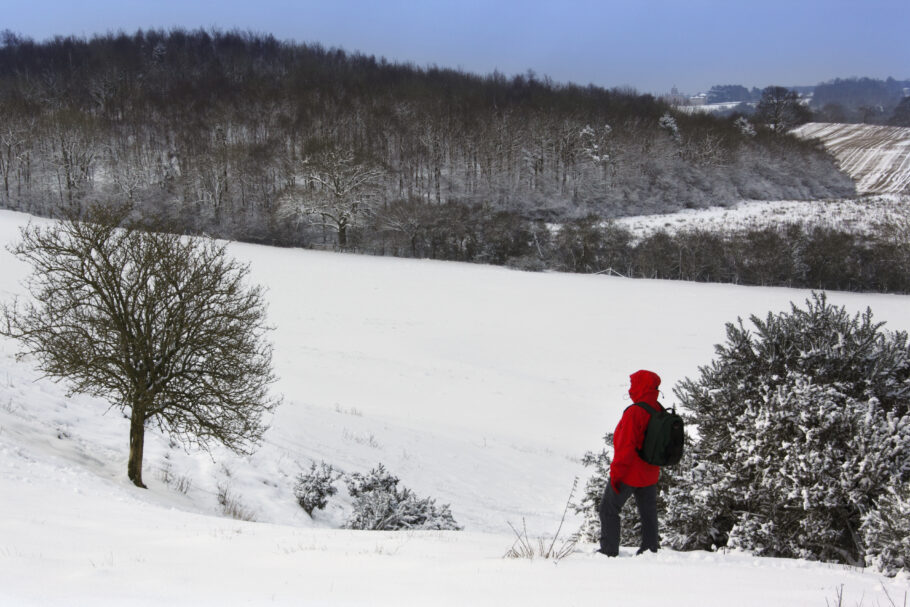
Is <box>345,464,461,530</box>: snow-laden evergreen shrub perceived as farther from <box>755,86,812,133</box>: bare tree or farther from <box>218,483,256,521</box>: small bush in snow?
<box>755,86,812,133</box>: bare tree

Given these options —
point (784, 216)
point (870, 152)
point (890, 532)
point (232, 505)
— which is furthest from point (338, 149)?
point (870, 152)

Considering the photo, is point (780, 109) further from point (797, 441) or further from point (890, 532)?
point (890, 532)

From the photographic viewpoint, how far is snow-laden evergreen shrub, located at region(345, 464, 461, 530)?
912 centimetres

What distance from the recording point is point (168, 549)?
496 cm

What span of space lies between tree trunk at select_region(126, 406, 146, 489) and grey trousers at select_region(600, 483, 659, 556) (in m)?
8.27

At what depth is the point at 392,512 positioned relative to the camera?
9.36 m

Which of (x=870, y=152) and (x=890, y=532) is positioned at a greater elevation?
(x=870, y=152)

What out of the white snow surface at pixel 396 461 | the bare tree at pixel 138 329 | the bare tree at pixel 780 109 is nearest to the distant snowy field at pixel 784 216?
the white snow surface at pixel 396 461

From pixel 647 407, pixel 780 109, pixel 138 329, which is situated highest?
pixel 780 109

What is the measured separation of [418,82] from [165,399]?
112 metres

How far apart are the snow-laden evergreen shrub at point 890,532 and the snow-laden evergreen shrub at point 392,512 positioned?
19.7ft

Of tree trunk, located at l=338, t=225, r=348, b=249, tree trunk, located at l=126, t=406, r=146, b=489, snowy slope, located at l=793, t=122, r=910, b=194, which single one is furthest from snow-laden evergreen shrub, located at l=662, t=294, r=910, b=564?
snowy slope, located at l=793, t=122, r=910, b=194

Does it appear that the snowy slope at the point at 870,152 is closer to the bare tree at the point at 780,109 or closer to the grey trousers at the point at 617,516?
the bare tree at the point at 780,109

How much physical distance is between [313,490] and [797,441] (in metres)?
8.36
